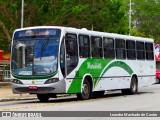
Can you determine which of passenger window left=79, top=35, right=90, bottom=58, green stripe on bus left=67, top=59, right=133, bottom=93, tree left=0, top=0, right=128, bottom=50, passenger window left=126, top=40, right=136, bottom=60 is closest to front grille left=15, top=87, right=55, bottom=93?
green stripe on bus left=67, top=59, right=133, bottom=93

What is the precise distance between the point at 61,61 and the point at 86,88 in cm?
250

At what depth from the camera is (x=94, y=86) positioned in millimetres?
22781

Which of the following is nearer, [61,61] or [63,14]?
[61,61]

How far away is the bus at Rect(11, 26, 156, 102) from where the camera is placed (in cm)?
2023

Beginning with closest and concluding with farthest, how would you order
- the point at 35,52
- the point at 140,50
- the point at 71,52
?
1. the point at 35,52
2. the point at 71,52
3. the point at 140,50

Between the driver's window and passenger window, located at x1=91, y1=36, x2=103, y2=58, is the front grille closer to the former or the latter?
the driver's window

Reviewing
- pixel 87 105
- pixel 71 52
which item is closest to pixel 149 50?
pixel 71 52

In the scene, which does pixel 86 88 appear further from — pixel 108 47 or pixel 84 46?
pixel 108 47

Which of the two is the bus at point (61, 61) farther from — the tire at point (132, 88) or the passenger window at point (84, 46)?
the tire at point (132, 88)

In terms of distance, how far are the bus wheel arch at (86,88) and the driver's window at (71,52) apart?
1.25 meters

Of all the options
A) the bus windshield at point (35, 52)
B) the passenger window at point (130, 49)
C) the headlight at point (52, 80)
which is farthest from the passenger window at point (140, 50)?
the headlight at point (52, 80)

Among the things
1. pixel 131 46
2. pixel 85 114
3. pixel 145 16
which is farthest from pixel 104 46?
pixel 145 16

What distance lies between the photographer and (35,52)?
20500mm

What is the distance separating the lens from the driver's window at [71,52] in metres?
20.8
